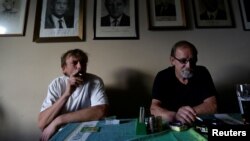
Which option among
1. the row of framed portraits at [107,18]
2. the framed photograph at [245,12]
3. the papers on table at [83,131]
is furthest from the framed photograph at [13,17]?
the framed photograph at [245,12]

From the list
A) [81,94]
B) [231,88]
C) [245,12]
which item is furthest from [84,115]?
[245,12]

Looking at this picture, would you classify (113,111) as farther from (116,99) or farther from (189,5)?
(189,5)

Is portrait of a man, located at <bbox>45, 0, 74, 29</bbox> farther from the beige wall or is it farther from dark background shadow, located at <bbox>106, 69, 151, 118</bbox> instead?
dark background shadow, located at <bbox>106, 69, 151, 118</bbox>

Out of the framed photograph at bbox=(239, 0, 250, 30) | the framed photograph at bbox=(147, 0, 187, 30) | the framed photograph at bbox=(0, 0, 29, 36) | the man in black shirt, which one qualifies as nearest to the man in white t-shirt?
the man in black shirt

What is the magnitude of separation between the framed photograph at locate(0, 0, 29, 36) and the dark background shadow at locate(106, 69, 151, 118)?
38.6 inches

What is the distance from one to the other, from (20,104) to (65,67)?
0.62 meters

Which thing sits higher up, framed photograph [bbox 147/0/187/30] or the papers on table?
framed photograph [bbox 147/0/187/30]

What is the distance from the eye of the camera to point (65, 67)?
1.44 metres

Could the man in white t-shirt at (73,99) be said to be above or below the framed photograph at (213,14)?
below

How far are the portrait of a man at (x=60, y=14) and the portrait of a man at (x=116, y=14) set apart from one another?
Answer: 310 mm

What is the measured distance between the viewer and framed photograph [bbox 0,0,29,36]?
5.83 ft

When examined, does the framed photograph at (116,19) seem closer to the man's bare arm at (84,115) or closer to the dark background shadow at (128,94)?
the dark background shadow at (128,94)

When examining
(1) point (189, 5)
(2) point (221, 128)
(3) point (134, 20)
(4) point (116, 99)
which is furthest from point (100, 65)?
(2) point (221, 128)

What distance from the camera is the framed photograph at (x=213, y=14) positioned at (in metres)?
1.83
